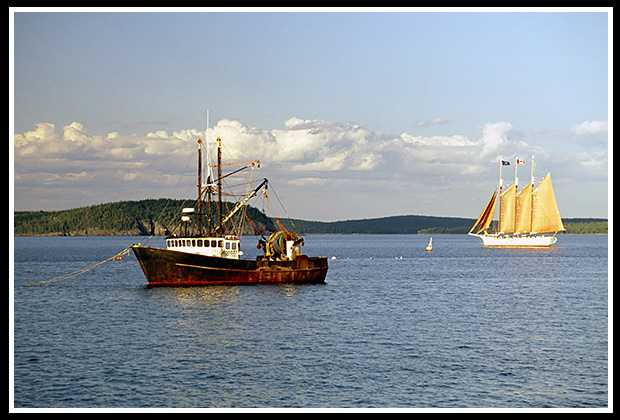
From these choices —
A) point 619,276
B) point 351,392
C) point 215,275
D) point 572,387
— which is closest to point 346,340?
point 351,392

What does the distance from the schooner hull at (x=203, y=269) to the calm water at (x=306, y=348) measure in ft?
3.26

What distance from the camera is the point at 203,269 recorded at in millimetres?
57844

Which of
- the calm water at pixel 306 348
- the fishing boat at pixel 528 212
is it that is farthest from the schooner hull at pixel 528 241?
the calm water at pixel 306 348

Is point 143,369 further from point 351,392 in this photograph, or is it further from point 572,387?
point 572,387

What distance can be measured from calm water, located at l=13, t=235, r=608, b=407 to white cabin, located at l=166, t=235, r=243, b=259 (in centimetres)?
320

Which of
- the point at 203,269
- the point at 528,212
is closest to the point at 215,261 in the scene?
the point at 203,269

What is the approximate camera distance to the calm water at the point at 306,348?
26641 mm

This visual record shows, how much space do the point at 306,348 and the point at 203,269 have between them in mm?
24556

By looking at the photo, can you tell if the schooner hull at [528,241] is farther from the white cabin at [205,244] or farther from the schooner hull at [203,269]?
the white cabin at [205,244]

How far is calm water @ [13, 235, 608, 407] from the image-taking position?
26641 mm

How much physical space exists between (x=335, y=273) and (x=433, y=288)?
23.2 m

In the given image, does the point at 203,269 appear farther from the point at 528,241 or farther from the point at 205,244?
the point at 528,241

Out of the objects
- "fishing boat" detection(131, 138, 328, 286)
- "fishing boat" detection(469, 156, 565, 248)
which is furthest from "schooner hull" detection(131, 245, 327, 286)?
"fishing boat" detection(469, 156, 565, 248)
